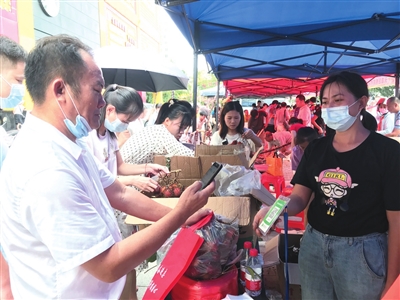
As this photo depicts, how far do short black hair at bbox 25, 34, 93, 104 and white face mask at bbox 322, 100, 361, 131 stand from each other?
1.31 meters

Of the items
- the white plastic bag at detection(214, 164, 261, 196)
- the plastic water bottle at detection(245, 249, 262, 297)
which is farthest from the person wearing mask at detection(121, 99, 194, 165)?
the plastic water bottle at detection(245, 249, 262, 297)

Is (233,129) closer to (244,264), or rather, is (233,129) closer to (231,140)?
(231,140)

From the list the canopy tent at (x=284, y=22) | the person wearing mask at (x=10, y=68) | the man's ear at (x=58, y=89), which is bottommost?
the man's ear at (x=58, y=89)

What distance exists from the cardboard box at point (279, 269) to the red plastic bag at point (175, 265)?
844mm

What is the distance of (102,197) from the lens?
1061 mm

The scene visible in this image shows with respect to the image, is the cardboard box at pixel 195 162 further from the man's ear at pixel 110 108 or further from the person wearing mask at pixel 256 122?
the person wearing mask at pixel 256 122

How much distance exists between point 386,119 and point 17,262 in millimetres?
6771

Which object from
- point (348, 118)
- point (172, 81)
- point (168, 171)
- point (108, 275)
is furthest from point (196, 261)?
point (172, 81)

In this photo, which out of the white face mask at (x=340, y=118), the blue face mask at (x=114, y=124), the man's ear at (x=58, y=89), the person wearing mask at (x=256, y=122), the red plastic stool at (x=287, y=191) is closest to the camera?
the man's ear at (x=58, y=89)

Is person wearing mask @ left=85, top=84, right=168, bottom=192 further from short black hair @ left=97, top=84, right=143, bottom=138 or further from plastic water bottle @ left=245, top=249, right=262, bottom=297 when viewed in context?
plastic water bottle @ left=245, top=249, right=262, bottom=297

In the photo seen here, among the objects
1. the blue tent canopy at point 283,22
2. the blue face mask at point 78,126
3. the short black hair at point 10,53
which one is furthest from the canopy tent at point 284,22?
the blue face mask at point 78,126

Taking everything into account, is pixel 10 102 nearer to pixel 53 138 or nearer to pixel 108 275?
pixel 53 138

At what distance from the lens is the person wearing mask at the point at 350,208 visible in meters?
1.28

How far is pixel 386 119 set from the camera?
5699 mm
